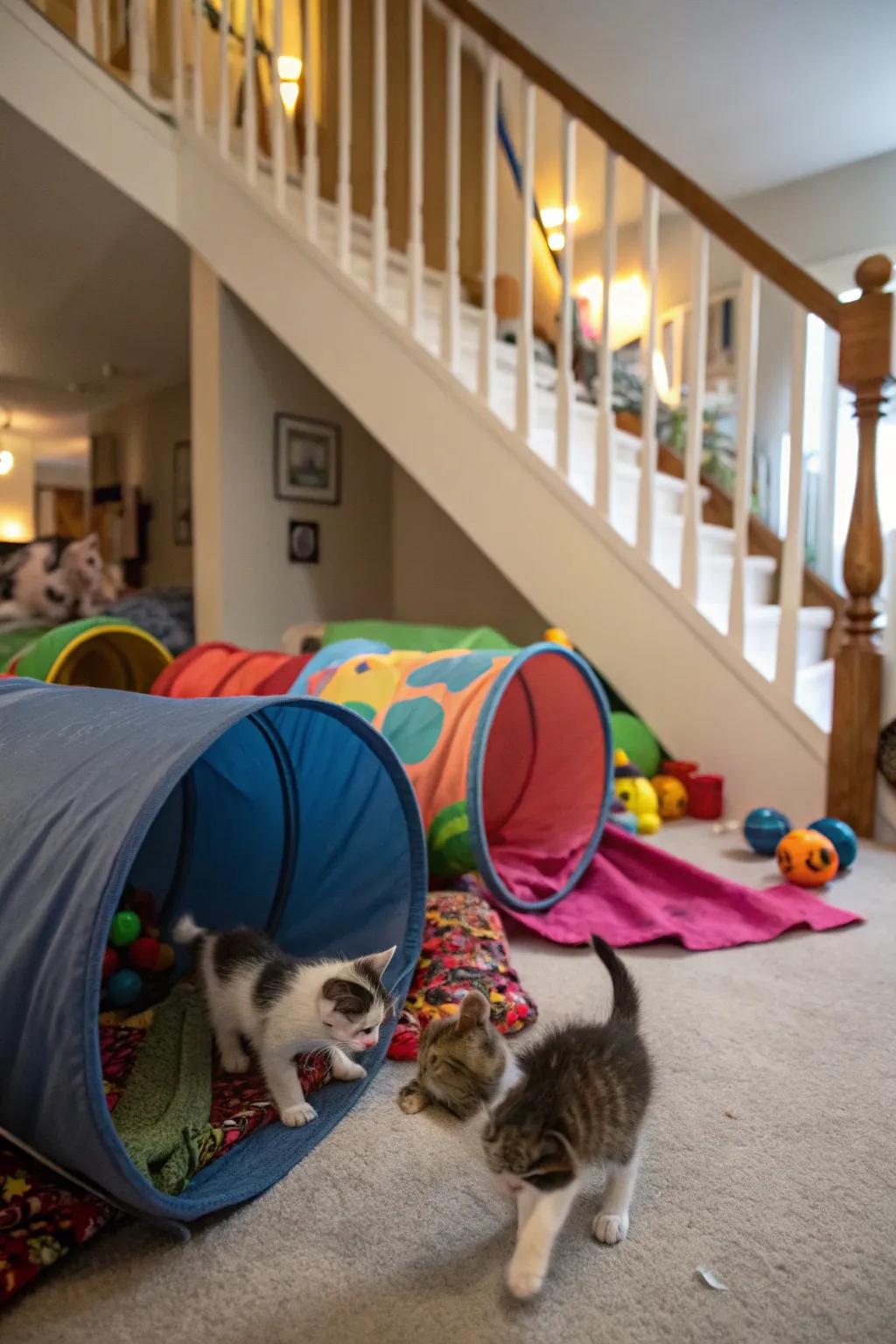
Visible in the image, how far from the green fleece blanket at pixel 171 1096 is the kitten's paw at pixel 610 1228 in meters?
0.42

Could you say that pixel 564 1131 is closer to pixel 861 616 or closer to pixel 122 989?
pixel 122 989

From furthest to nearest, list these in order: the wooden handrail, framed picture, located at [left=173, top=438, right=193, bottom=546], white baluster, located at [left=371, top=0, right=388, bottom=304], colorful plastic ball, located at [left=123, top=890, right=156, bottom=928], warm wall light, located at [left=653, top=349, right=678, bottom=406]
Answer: framed picture, located at [left=173, top=438, right=193, bottom=546]
warm wall light, located at [left=653, top=349, right=678, bottom=406]
white baluster, located at [left=371, top=0, right=388, bottom=304]
the wooden handrail
colorful plastic ball, located at [left=123, top=890, right=156, bottom=928]

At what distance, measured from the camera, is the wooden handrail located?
91.7 inches

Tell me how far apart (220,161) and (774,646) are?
2529 millimetres

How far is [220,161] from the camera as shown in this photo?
3174 millimetres

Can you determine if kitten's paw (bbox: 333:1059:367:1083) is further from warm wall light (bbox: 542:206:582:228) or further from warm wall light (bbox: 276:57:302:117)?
warm wall light (bbox: 542:206:582:228)

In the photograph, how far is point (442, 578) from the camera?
416 centimetres

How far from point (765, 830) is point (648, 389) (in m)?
1.26

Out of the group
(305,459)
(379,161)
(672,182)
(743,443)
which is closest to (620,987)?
(743,443)

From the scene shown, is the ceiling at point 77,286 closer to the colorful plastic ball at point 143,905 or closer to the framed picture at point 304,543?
the framed picture at point 304,543

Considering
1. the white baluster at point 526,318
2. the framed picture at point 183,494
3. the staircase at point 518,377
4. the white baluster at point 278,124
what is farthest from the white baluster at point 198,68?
the framed picture at point 183,494

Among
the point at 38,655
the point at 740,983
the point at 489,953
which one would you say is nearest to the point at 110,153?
the point at 38,655

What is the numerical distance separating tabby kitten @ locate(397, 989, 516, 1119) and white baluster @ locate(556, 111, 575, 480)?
191 centimetres

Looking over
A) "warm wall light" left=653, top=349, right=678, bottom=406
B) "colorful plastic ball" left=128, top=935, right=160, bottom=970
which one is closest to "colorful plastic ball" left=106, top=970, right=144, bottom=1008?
"colorful plastic ball" left=128, top=935, right=160, bottom=970
